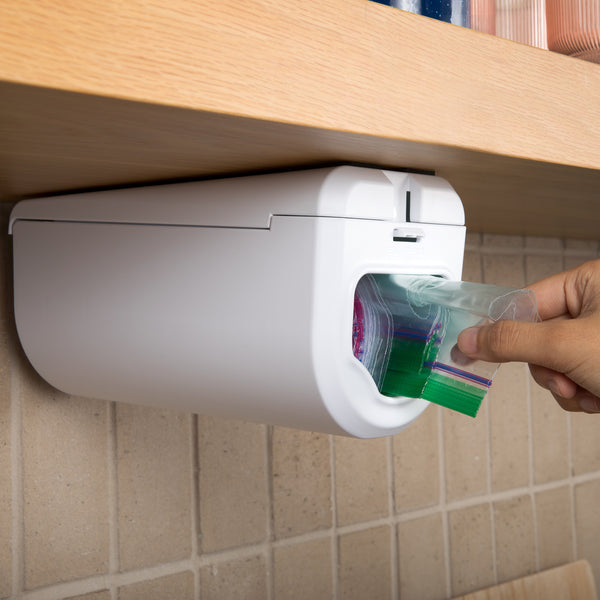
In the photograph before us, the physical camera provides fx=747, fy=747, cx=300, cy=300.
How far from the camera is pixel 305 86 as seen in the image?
0.30 metres

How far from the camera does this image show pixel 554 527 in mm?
1151

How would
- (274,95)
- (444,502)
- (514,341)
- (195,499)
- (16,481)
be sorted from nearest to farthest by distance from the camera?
(274,95) → (514,341) → (16,481) → (195,499) → (444,502)

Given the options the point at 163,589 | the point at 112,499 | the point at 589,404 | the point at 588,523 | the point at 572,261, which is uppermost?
the point at 572,261

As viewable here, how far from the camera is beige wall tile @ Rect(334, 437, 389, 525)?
907 mm

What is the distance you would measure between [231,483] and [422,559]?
1.10 feet

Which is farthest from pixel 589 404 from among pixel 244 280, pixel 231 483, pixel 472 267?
pixel 472 267

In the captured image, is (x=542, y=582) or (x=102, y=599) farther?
(x=542, y=582)

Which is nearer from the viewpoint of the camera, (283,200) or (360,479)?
(283,200)

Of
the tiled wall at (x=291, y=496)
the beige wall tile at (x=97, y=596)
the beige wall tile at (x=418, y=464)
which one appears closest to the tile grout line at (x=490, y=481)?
the tiled wall at (x=291, y=496)

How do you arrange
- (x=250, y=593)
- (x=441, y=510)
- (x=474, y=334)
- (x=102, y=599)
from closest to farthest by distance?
(x=474, y=334), (x=102, y=599), (x=250, y=593), (x=441, y=510)

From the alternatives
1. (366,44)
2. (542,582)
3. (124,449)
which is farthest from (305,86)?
(542,582)

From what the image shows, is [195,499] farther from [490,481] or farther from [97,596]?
[490,481]

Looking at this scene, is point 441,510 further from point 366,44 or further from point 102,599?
point 366,44

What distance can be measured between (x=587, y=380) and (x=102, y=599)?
0.50 meters
